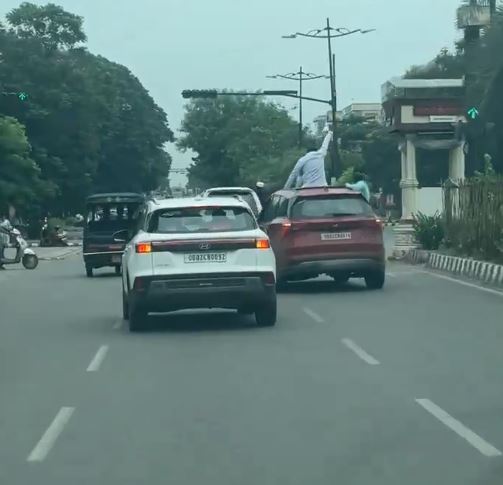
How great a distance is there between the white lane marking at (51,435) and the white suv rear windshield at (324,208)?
1234 centimetres

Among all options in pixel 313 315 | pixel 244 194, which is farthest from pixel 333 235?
pixel 244 194

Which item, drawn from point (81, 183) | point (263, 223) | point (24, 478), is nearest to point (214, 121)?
point (81, 183)

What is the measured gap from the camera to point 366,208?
23.2 meters

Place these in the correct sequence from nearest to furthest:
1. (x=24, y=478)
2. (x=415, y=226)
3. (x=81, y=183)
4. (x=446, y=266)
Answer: (x=24, y=478)
(x=446, y=266)
(x=415, y=226)
(x=81, y=183)

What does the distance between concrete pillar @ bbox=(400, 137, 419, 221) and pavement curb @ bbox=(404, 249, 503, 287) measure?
17.1 m

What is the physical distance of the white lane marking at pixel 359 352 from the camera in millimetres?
13891

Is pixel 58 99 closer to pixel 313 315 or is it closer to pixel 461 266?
pixel 461 266

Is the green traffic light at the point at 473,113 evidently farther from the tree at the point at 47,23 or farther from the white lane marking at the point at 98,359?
the tree at the point at 47,23

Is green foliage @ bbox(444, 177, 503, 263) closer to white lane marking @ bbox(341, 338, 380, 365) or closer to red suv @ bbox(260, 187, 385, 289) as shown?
red suv @ bbox(260, 187, 385, 289)

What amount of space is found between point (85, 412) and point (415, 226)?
72.7 feet

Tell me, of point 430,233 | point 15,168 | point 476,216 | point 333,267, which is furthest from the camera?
point 15,168

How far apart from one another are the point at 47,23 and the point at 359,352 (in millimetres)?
74198

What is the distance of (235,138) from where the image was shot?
11350 centimetres

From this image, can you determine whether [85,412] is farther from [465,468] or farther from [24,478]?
[465,468]
